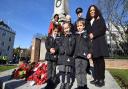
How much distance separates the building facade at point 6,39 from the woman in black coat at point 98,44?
74689 millimetres

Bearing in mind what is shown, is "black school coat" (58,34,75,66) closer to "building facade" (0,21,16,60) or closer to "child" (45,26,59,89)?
"child" (45,26,59,89)

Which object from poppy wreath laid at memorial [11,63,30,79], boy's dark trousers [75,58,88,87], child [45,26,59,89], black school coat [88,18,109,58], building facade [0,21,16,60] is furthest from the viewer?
building facade [0,21,16,60]

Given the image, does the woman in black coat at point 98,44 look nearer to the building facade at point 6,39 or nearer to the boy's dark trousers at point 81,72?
the boy's dark trousers at point 81,72

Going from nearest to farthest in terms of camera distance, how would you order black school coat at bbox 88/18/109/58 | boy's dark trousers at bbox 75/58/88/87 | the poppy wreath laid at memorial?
boy's dark trousers at bbox 75/58/88/87, black school coat at bbox 88/18/109/58, the poppy wreath laid at memorial

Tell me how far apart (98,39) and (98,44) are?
0.16m

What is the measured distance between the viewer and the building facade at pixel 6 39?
263 ft

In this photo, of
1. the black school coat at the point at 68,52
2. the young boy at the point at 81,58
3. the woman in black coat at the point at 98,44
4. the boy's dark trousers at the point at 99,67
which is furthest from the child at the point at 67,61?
the boy's dark trousers at the point at 99,67

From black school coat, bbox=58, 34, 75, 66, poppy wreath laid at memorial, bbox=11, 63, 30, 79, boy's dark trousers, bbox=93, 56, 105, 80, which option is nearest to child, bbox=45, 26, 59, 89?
black school coat, bbox=58, 34, 75, 66

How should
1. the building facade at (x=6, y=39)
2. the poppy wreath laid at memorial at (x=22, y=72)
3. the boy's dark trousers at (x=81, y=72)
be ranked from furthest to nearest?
1. the building facade at (x=6, y=39)
2. the poppy wreath laid at memorial at (x=22, y=72)
3. the boy's dark trousers at (x=81, y=72)

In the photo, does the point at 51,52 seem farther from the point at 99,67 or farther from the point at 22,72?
the point at 22,72

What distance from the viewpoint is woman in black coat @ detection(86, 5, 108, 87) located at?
7.40m

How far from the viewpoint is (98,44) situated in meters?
7.50

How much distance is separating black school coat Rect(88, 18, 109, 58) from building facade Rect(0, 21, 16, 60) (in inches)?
2943

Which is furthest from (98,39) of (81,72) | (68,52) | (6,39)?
(6,39)
